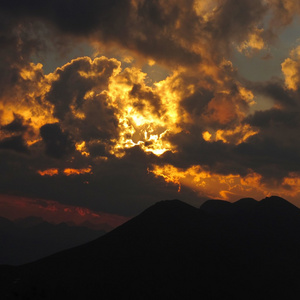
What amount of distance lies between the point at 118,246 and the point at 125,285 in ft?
111

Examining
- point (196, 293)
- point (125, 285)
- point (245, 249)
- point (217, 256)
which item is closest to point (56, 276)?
point (125, 285)

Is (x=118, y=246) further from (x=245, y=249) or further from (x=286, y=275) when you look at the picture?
(x=286, y=275)

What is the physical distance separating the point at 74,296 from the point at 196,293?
47808 mm

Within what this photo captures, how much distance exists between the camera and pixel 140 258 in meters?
180

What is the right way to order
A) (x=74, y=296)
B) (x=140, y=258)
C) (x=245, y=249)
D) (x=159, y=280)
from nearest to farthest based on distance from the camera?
1. (x=74, y=296)
2. (x=159, y=280)
3. (x=140, y=258)
4. (x=245, y=249)

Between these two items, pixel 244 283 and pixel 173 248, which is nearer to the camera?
pixel 244 283

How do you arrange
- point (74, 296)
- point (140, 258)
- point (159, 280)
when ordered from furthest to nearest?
point (140, 258) → point (159, 280) → point (74, 296)

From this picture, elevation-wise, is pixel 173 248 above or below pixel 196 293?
above

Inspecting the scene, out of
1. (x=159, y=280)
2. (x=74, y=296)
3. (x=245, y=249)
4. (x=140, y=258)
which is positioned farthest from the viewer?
(x=245, y=249)

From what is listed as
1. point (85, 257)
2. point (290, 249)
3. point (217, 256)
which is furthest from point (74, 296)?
point (290, 249)

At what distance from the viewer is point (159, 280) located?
538 feet

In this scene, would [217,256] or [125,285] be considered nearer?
[125,285]

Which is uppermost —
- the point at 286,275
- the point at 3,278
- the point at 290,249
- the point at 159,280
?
the point at 290,249

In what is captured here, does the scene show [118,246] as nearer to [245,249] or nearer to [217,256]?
[217,256]
